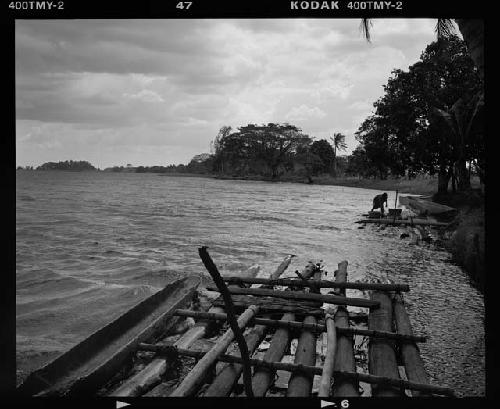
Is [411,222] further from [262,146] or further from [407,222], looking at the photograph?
[262,146]

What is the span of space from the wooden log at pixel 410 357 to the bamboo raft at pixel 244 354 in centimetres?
1

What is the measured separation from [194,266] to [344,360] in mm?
7790

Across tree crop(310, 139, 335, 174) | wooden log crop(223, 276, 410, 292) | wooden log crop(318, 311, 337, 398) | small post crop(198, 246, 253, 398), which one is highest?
tree crop(310, 139, 335, 174)

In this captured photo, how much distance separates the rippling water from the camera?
20.0 feet

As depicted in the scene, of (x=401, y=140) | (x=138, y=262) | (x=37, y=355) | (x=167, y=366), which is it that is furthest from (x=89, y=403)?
(x=401, y=140)

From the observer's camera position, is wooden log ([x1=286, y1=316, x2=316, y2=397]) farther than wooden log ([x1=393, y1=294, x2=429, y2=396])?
No

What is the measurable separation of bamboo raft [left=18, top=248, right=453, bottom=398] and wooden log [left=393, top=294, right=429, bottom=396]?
0.01 meters

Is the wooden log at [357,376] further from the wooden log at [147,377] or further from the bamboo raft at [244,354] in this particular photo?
the wooden log at [147,377]

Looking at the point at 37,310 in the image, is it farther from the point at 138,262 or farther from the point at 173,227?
the point at 173,227

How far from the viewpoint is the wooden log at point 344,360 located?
3795 mm

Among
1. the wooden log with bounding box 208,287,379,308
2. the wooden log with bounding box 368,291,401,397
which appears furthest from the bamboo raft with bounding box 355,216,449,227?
the wooden log with bounding box 208,287,379,308

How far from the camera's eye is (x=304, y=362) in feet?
14.4

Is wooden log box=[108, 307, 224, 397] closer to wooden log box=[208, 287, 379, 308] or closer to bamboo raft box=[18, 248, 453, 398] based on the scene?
bamboo raft box=[18, 248, 453, 398]
